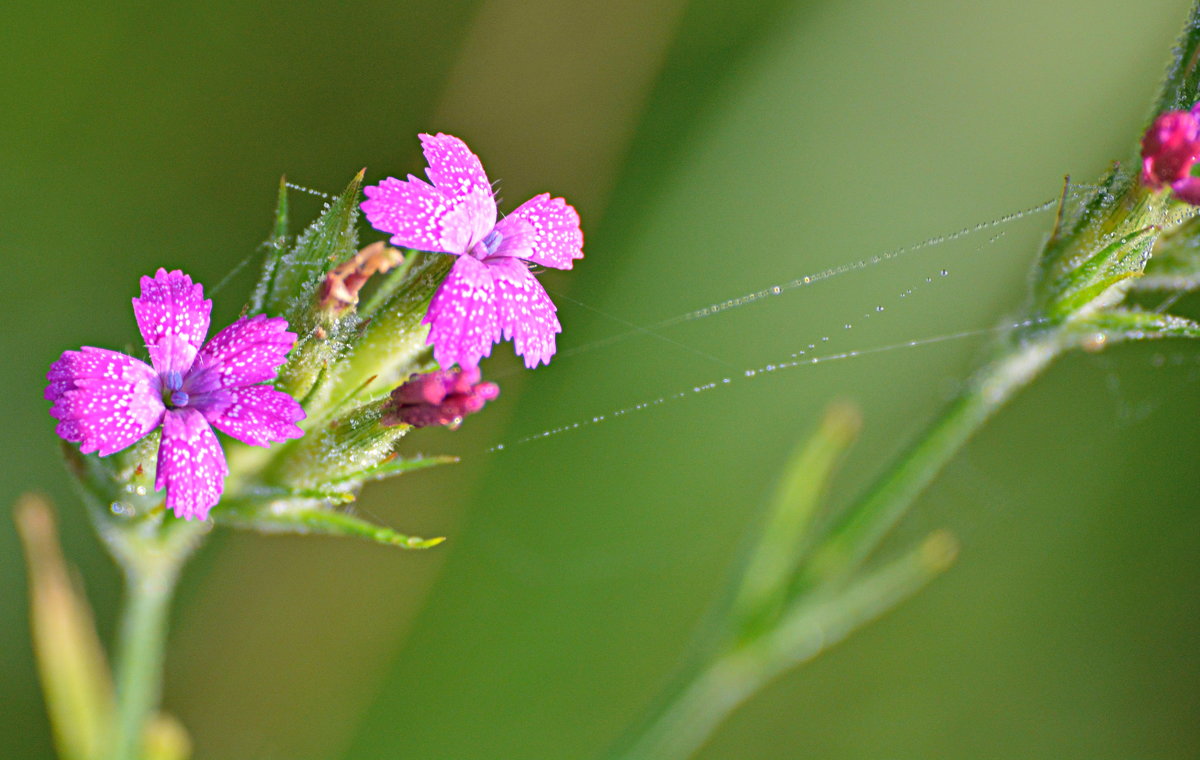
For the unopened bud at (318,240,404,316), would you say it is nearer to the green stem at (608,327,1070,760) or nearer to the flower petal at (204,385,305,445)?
the flower petal at (204,385,305,445)

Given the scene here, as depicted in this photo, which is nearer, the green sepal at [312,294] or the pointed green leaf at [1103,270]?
the green sepal at [312,294]

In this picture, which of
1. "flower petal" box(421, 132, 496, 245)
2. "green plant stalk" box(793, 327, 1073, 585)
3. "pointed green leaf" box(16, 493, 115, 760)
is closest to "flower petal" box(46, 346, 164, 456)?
"flower petal" box(421, 132, 496, 245)

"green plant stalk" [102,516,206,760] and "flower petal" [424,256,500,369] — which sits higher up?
"flower petal" [424,256,500,369]

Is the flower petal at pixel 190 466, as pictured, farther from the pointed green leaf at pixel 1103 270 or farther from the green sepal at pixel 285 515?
the pointed green leaf at pixel 1103 270

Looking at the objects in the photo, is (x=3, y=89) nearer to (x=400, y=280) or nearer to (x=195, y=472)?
(x=400, y=280)

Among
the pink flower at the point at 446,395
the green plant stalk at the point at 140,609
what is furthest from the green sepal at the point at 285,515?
the pink flower at the point at 446,395

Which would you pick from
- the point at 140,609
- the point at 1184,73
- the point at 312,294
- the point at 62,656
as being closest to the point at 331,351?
the point at 312,294
